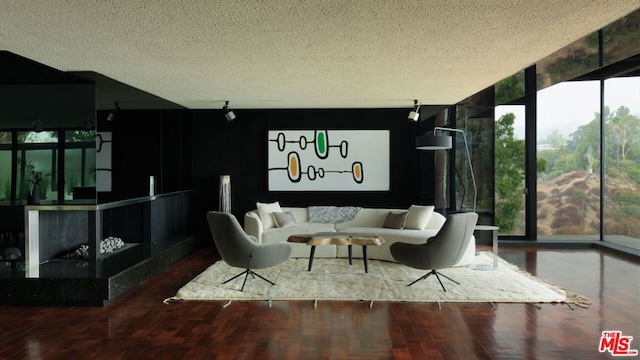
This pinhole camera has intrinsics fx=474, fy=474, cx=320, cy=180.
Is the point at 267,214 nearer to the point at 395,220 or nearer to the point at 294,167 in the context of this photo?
the point at 294,167

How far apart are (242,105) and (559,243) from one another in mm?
6133

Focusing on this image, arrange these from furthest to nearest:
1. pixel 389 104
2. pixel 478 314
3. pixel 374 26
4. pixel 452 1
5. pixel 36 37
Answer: pixel 389 104 → pixel 478 314 → pixel 36 37 → pixel 374 26 → pixel 452 1

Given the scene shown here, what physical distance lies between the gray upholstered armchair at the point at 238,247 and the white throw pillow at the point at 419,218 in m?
2.66

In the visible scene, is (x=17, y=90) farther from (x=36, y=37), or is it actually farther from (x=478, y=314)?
(x=478, y=314)

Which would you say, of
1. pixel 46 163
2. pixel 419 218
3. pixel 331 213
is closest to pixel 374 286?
pixel 419 218

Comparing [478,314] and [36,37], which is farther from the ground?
[36,37]

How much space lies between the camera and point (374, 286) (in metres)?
5.40

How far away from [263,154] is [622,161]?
6.35 metres

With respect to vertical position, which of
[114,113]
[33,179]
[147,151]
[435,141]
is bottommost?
[33,179]

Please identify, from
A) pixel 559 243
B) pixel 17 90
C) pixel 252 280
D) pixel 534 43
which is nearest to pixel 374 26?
pixel 534 43

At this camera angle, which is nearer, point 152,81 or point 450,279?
point 450,279

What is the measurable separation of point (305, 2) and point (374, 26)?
0.75m

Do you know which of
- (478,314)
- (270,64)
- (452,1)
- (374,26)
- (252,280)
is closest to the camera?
(452,1)

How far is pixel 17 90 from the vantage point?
5.38 metres
